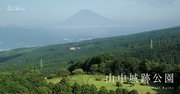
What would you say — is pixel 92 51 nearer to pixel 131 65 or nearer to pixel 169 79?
pixel 131 65

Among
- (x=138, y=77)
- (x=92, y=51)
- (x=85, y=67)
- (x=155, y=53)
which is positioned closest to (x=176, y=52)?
(x=155, y=53)

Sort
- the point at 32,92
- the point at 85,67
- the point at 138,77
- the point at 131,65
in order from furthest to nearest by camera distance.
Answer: the point at 85,67 < the point at 131,65 < the point at 138,77 < the point at 32,92

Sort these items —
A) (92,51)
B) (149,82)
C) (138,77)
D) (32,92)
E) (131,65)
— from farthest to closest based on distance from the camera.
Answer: (92,51), (131,65), (138,77), (149,82), (32,92)

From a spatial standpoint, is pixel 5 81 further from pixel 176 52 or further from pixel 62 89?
pixel 176 52

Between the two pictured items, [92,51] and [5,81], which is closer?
Answer: [5,81]

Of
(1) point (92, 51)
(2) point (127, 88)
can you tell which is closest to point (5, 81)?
(2) point (127, 88)

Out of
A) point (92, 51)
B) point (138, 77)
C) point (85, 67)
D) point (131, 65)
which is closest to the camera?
point (138, 77)

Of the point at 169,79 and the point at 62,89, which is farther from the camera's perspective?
the point at 169,79

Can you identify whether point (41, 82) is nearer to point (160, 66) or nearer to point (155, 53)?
point (160, 66)

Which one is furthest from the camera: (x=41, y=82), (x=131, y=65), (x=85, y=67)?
(x=85, y=67)
